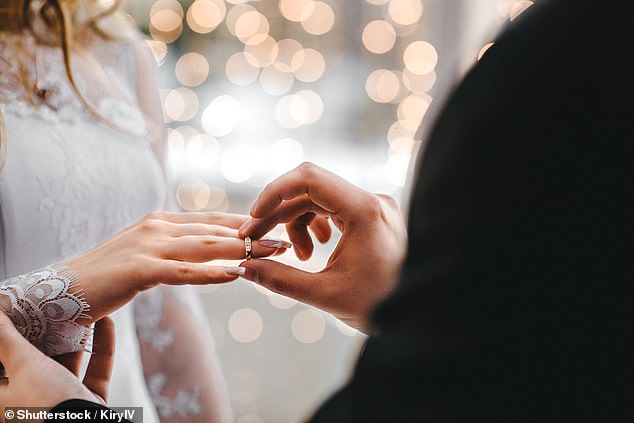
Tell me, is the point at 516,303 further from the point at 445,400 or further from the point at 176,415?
the point at 176,415

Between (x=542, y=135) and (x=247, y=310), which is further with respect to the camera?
(x=247, y=310)

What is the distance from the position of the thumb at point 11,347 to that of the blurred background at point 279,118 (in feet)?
5.20

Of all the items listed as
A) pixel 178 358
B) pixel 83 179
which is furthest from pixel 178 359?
pixel 83 179

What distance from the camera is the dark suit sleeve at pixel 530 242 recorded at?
285 millimetres

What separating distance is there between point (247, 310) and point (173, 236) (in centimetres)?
167

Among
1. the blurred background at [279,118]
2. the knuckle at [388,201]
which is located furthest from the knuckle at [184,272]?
the blurred background at [279,118]

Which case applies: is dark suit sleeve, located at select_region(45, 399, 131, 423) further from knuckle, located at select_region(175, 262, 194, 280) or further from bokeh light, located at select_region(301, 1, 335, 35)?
bokeh light, located at select_region(301, 1, 335, 35)

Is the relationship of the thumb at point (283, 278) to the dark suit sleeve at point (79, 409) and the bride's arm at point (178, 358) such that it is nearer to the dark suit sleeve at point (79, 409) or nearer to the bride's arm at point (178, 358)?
the dark suit sleeve at point (79, 409)

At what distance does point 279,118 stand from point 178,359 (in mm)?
1419

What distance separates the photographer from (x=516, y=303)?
29 centimetres

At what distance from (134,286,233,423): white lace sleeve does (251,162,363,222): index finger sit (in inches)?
16.5

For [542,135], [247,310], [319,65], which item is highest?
[542,135]

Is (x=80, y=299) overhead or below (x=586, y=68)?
below

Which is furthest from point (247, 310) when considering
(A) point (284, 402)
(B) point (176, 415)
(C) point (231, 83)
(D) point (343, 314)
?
(D) point (343, 314)
